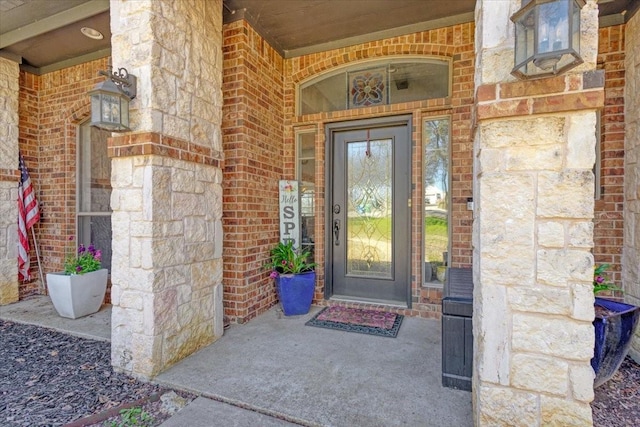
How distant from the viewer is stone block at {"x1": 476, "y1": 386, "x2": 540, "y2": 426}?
1.38 meters

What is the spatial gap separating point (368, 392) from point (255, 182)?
7.06 feet

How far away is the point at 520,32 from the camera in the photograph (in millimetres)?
1339

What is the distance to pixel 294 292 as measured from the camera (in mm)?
3260

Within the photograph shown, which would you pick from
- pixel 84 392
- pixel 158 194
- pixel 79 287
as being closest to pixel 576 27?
pixel 158 194

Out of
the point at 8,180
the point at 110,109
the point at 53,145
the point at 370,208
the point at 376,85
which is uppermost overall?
the point at 376,85

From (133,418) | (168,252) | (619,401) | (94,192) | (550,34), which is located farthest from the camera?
(94,192)

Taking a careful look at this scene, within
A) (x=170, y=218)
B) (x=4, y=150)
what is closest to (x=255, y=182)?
(x=170, y=218)

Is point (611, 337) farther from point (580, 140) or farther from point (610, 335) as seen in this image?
point (580, 140)

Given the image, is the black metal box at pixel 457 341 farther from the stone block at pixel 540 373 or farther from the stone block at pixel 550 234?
the stone block at pixel 550 234

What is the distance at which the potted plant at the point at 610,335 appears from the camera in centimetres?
173

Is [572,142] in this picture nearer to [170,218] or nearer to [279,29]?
[170,218]

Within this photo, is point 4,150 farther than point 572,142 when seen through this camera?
Yes

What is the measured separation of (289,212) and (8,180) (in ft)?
11.4

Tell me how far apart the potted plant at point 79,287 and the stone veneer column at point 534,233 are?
372 cm
